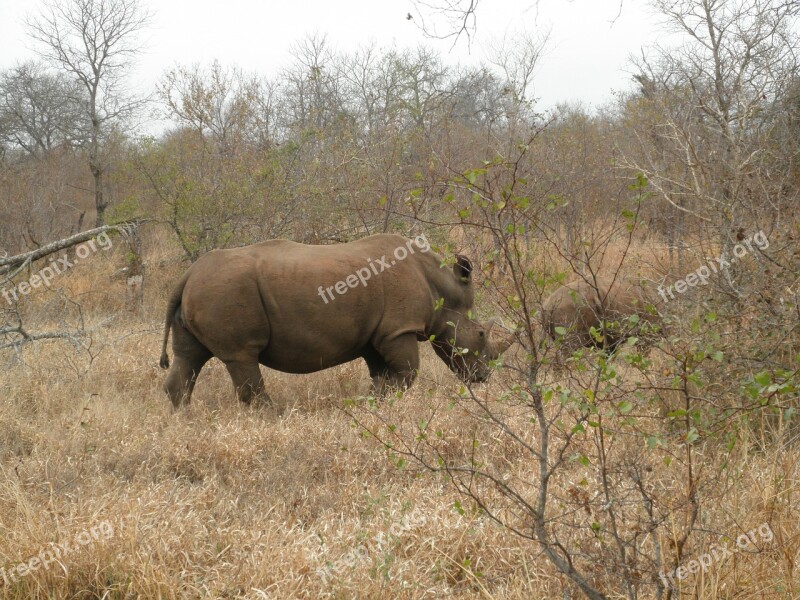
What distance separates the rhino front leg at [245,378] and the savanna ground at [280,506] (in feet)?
0.51

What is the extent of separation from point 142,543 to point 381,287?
140 inches

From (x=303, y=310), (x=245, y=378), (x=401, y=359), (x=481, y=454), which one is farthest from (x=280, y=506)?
(x=401, y=359)

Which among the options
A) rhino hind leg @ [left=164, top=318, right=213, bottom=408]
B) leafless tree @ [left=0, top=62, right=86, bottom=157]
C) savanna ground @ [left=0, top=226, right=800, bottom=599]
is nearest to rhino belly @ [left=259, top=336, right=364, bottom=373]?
savanna ground @ [left=0, top=226, right=800, bottom=599]

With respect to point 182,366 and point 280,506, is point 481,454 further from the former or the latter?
point 182,366

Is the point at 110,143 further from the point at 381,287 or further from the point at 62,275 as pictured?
the point at 381,287

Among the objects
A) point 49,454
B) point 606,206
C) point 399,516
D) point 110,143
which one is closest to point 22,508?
point 49,454

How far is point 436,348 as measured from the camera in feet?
25.2

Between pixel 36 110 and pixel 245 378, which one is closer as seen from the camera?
pixel 245 378

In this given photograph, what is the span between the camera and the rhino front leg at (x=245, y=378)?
6.60m

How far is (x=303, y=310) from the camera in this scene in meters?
6.60

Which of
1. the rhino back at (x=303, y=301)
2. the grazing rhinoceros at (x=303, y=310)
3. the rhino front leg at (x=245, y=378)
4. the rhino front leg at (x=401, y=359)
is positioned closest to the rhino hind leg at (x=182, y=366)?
the grazing rhinoceros at (x=303, y=310)

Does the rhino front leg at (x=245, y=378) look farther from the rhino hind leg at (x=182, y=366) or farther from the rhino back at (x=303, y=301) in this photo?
the rhino hind leg at (x=182, y=366)

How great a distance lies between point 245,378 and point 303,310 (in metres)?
0.74

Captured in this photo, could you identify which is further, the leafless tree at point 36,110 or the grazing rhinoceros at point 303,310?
the leafless tree at point 36,110
